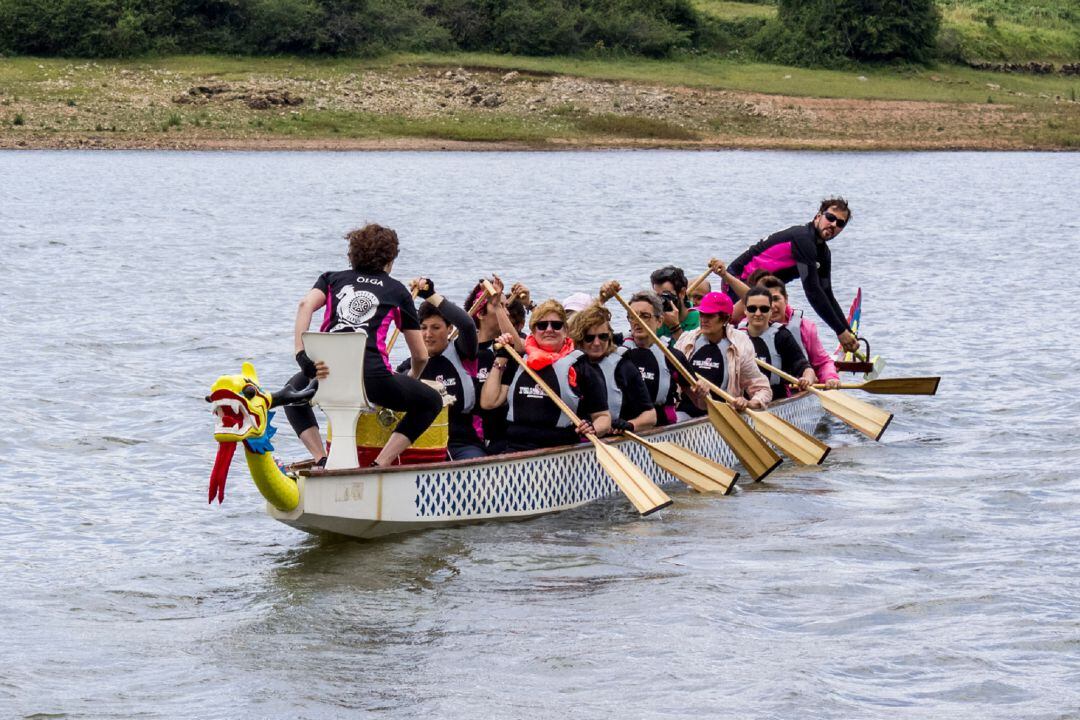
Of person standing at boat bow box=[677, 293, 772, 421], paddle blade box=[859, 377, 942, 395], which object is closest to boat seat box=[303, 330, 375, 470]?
person standing at boat bow box=[677, 293, 772, 421]

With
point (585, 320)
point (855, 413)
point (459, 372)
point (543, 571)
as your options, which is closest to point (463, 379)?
point (459, 372)

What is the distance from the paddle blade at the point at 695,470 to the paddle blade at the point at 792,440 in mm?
1308

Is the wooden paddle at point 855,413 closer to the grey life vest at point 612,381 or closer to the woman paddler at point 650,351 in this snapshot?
the woman paddler at point 650,351

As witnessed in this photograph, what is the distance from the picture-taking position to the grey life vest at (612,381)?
39.1ft

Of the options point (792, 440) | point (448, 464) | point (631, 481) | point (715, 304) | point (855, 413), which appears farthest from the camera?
point (855, 413)

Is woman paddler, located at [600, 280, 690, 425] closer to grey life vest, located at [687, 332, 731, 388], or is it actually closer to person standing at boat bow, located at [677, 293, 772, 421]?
person standing at boat bow, located at [677, 293, 772, 421]

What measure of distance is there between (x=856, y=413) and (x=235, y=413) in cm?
794

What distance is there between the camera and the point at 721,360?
1356cm

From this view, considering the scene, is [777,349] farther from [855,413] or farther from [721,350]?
[721,350]

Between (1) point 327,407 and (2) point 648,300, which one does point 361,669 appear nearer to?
(1) point 327,407

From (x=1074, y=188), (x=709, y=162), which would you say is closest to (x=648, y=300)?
(x=1074, y=188)

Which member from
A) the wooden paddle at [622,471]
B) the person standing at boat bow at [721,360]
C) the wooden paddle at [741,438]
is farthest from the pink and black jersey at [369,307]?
the person standing at boat bow at [721,360]

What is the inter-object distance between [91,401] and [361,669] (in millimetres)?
9334

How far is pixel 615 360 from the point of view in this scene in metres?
12.0
